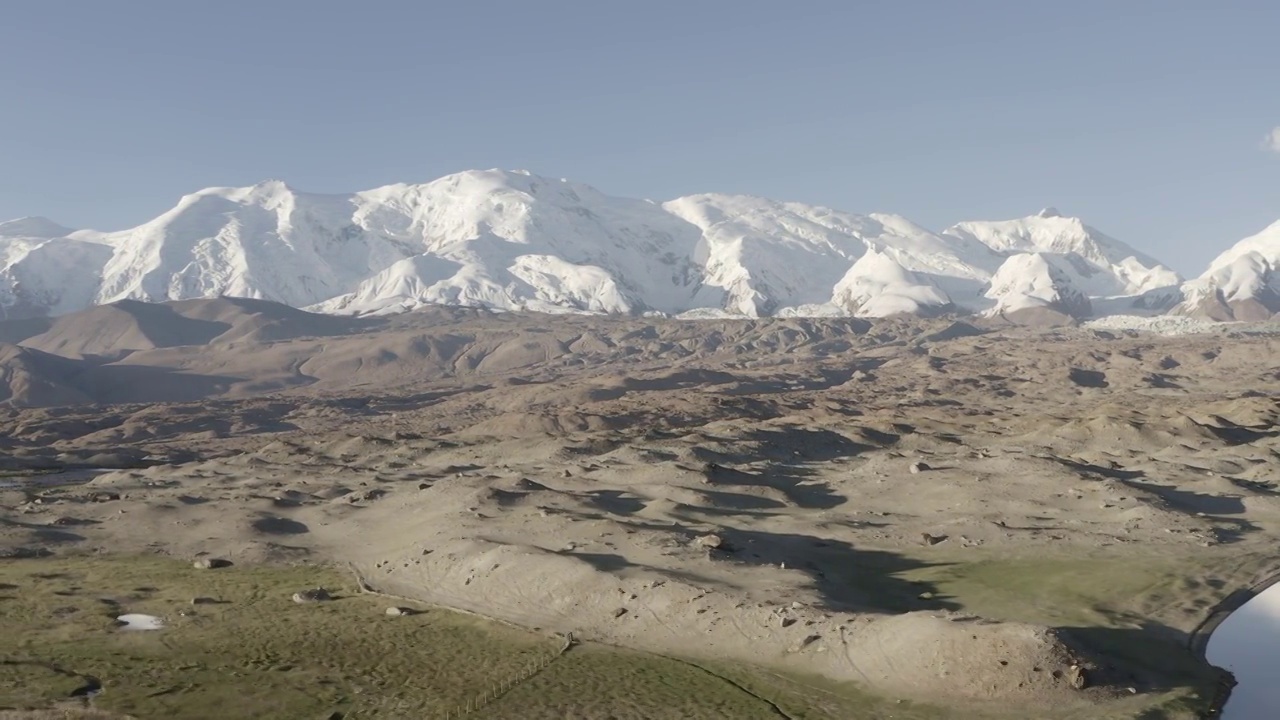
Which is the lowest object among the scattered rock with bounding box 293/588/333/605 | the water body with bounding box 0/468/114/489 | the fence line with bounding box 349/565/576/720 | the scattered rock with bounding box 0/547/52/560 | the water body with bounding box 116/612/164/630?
the water body with bounding box 0/468/114/489

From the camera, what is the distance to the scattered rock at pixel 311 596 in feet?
210

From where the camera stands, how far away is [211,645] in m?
54.2

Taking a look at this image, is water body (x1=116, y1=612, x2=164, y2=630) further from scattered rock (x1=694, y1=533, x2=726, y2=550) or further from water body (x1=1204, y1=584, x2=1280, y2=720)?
water body (x1=1204, y1=584, x2=1280, y2=720)

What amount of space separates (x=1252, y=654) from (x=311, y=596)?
51373mm

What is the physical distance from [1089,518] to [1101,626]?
103 feet

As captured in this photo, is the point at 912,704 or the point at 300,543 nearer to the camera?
the point at 912,704

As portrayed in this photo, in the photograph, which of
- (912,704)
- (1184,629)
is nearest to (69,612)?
(912,704)

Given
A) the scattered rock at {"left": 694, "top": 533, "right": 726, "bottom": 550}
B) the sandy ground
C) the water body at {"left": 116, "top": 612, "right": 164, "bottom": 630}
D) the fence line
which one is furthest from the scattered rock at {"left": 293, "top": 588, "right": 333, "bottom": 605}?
the scattered rock at {"left": 694, "top": 533, "right": 726, "bottom": 550}

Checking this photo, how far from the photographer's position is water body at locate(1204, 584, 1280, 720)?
4547cm

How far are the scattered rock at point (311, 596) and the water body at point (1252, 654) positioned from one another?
4799cm

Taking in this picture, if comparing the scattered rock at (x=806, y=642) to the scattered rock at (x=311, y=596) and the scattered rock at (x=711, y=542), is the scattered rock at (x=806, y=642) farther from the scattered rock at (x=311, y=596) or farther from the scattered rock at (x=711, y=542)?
the scattered rock at (x=311, y=596)

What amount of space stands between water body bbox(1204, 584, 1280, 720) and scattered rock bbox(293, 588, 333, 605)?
157ft

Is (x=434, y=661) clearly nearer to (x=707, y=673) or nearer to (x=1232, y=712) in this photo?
(x=707, y=673)

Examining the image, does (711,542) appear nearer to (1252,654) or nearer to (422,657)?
(422,657)
